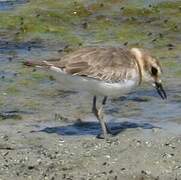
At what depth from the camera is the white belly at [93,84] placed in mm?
10508

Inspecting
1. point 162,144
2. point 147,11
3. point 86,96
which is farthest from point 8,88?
point 147,11

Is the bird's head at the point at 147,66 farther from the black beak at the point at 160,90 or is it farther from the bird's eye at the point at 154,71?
the black beak at the point at 160,90

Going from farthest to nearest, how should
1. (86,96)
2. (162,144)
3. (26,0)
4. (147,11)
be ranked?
1. (26,0)
2. (147,11)
3. (86,96)
4. (162,144)

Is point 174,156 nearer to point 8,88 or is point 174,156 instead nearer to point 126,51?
point 126,51

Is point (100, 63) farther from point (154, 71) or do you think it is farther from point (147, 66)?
point (154, 71)

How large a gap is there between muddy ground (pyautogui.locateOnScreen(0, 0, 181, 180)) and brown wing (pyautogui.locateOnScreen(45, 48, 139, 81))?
78 cm

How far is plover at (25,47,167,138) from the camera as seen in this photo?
10.5m

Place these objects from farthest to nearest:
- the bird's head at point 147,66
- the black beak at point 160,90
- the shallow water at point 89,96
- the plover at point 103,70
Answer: the shallow water at point 89,96, the black beak at point 160,90, the bird's head at point 147,66, the plover at point 103,70

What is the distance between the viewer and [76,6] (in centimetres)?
1798

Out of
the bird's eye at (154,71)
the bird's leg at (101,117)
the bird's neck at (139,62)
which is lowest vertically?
the bird's leg at (101,117)

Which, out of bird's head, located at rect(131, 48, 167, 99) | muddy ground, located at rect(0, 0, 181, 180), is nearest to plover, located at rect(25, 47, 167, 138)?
bird's head, located at rect(131, 48, 167, 99)

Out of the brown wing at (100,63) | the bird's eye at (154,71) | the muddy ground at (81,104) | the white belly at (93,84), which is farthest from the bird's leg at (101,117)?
the bird's eye at (154,71)

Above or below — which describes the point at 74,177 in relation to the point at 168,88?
above

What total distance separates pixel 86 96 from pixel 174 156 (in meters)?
2.98
